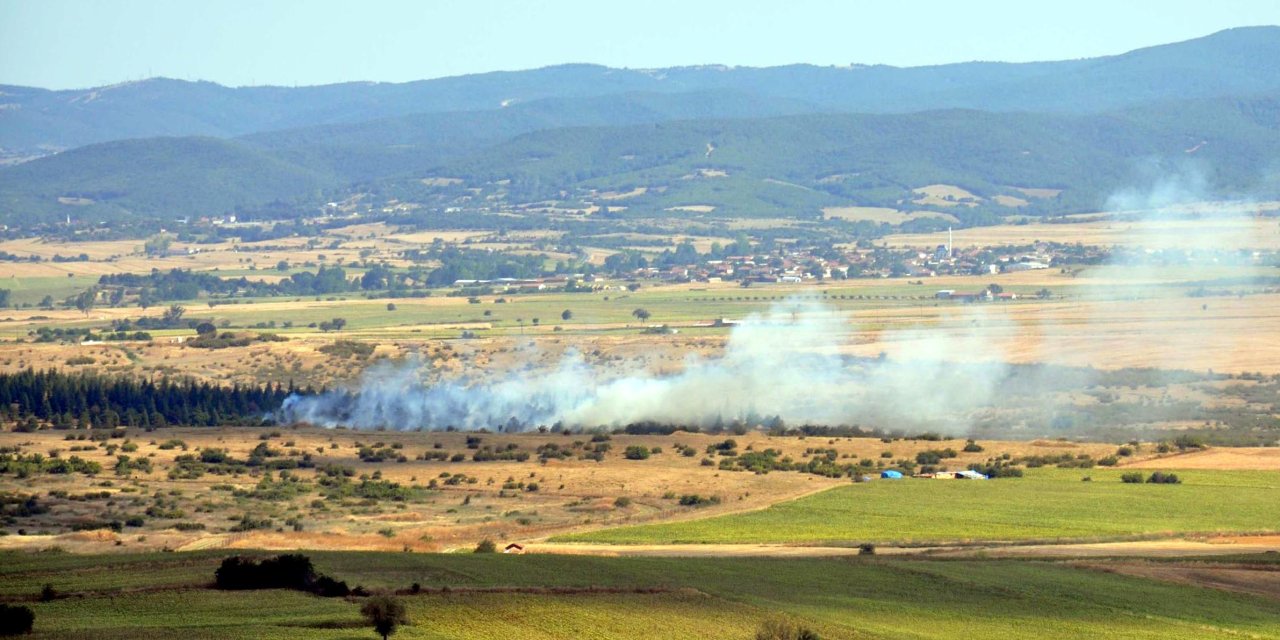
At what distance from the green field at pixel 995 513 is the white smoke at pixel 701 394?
23446mm

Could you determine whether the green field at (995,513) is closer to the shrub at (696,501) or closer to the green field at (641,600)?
the shrub at (696,501)

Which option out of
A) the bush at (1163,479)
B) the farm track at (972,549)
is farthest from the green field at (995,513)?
the farm track at (972,549)

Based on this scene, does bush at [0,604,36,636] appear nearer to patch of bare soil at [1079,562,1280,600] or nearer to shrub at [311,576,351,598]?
shrub at [311,576,351,598]

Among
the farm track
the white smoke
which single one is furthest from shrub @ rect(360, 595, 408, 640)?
the white smoke

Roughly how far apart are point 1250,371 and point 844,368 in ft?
70.8

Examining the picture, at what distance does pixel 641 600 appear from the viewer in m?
42.8

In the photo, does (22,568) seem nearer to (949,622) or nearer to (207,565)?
(207,565)

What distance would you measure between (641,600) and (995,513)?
2221cm

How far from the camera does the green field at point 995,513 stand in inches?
2288

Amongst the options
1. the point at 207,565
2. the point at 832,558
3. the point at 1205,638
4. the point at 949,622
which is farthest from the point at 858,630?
the point at 207,565

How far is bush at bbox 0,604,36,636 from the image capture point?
35500 millimetres

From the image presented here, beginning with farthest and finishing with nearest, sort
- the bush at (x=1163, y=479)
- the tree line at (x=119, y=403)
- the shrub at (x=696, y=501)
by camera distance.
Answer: the tree line at (x=119, y=403) → the bush at (x=1163, y=479) → the shrub at (x=696, y=501)

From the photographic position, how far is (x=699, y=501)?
6625cm

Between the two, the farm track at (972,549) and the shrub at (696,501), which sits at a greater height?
the farm track at (972,549)
